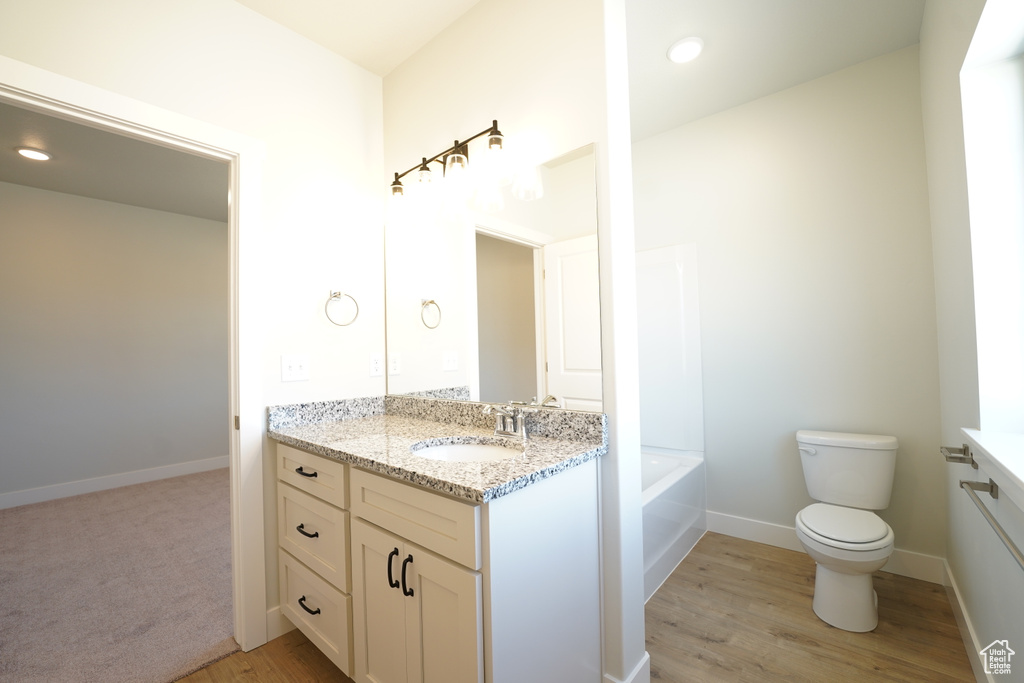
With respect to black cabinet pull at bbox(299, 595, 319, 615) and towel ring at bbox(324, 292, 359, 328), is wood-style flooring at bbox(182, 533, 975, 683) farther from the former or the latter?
towel ring at bbox(324, 292, 359, 328)

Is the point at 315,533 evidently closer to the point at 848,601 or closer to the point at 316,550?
the point at 316,550

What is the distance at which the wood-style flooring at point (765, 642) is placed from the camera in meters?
1.55

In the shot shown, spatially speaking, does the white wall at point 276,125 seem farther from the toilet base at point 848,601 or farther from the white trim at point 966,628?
the white trim at point 966,628

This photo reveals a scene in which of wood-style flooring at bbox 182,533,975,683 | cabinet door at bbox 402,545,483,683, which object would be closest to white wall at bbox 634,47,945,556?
wood-style flooring at bbox 182,533,975,683

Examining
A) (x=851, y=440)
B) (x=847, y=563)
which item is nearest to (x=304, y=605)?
(x=847, y=563)

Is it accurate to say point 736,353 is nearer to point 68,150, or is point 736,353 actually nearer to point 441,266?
point 441,266

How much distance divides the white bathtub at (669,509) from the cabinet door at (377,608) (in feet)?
3.90

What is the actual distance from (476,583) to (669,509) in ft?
5.02

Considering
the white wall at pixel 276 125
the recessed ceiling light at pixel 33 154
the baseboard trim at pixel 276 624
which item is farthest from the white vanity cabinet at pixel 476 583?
the recessed ceiling light at pixel 33 154

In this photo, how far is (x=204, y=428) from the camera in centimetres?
444

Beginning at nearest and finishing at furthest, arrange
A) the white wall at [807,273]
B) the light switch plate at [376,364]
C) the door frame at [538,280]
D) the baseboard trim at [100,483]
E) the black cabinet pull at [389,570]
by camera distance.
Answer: the black cabinet pull at [389,570] → the door frame at [538,280] → the white wall at [807,273] → the light switch plate at [376,364] → the baseboard trim at [100,483]

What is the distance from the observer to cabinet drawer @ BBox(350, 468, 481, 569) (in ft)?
3.42

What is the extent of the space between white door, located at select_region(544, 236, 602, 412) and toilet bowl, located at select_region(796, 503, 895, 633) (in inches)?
47.1

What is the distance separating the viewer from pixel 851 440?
6.99 feet
